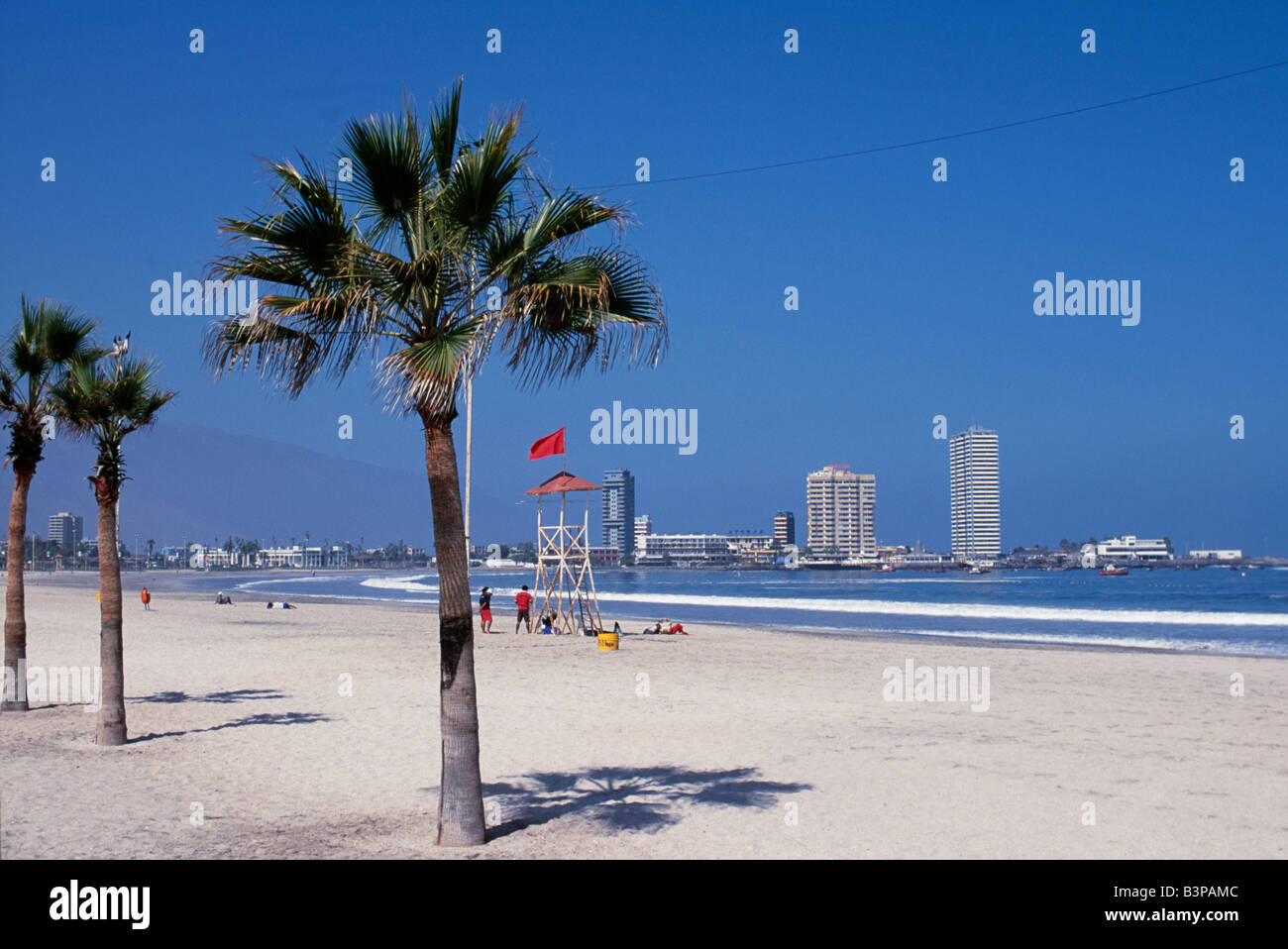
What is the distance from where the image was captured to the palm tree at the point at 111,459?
1056cm

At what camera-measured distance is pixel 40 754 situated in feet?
33.1

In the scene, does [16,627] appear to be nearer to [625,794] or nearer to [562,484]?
[625,794]

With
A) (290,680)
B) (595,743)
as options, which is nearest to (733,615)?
(290,680)

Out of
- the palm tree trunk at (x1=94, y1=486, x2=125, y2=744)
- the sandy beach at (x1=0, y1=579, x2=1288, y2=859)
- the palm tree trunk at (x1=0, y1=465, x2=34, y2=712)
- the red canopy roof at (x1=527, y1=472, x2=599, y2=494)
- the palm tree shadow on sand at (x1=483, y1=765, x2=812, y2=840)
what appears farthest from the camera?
the red canopy roof at (x1=527, y1=472, x2=599, y2=494)

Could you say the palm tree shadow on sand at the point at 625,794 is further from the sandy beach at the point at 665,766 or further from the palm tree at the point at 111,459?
the palm tree at the point at 111,459

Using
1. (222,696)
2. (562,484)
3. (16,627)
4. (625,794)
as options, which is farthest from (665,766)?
(562,484)

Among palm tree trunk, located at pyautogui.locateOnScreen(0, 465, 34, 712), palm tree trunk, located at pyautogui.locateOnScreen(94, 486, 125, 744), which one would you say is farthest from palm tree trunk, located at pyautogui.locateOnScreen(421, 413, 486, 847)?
palm tree trunk, located at pyautogui.locateOnScreen(0, 465, 34, 712)

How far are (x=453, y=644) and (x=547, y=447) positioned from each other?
2044 centimetres

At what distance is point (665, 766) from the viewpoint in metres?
10.3

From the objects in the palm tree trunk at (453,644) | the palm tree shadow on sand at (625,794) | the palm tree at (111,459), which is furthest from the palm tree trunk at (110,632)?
the palm tree trunk at (453,644)

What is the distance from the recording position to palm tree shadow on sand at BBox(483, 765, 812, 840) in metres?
8.09

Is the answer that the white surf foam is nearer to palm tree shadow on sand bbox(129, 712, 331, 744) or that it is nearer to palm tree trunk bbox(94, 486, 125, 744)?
palm tree shadow on sand bbox(129, 712, 331, 744)
